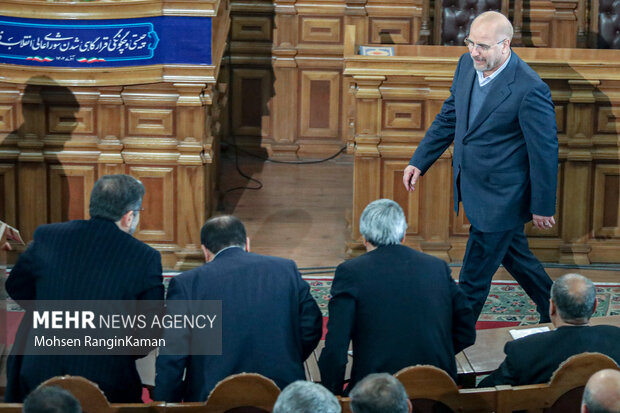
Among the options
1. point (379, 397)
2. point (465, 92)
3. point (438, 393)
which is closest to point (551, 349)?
point (438, 393)

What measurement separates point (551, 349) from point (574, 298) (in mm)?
158

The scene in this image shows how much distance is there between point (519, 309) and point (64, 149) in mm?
2349

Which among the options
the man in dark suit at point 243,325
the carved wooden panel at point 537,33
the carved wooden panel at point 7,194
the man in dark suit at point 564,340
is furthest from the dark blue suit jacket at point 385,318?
the carved wooden panel at point 537,33

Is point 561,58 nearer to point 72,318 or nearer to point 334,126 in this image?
point 334,126

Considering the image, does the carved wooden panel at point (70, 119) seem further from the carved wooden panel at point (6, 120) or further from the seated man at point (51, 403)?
the seated man at point (51, 403)

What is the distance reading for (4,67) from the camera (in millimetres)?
5293

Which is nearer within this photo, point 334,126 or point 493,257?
point 493,257

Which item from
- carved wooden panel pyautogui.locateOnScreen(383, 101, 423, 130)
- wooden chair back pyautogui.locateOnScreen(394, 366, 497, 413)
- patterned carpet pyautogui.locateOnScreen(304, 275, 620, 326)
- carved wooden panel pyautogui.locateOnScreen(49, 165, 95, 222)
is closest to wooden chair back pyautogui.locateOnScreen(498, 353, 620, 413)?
wooden chair back pyautogui.locateOnScreen(394, 366, 497, 413)

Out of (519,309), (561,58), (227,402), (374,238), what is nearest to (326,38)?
(561,58)

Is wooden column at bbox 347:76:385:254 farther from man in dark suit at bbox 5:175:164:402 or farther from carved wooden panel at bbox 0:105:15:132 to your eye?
man in dark suit at bbox 5:175:164:402

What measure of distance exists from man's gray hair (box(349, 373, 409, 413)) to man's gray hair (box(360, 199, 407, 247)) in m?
0.77

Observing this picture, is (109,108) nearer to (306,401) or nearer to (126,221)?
(126,221)

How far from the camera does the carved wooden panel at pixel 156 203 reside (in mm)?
5406

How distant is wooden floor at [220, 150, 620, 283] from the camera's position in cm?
562
